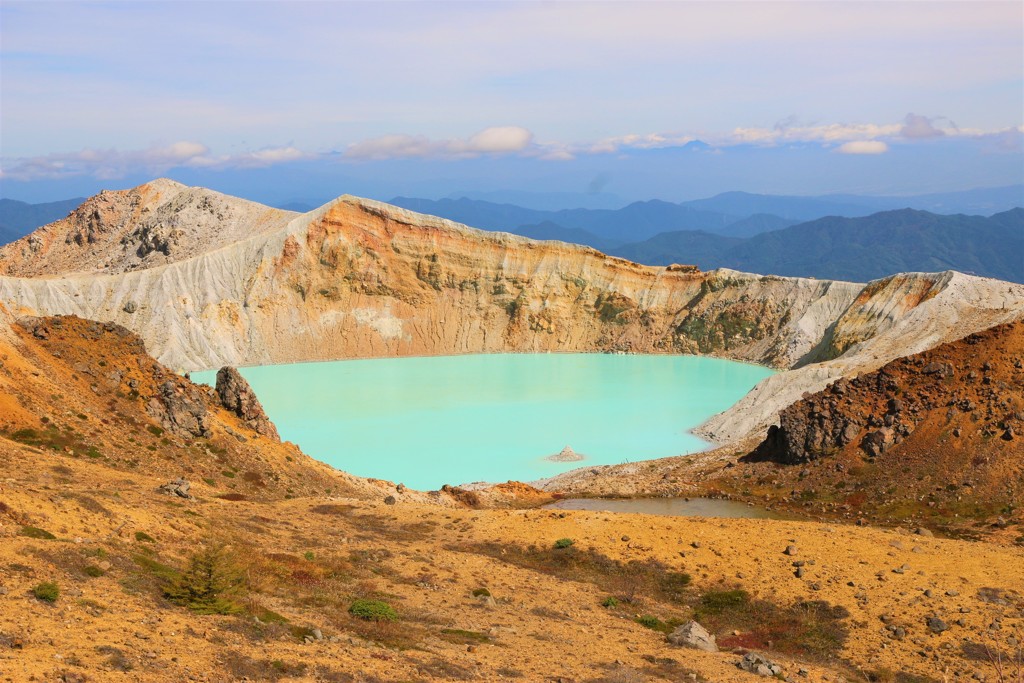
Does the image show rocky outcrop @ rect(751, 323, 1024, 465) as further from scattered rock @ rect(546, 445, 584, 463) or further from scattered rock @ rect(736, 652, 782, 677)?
scattered rock @ rect(736, 652, 782, 677)

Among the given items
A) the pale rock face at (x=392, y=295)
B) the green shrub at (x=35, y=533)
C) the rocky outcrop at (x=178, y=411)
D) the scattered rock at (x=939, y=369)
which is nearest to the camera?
the green shrub at (x=35, y=533)

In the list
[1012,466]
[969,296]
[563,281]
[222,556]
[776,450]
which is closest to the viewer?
[222,556]

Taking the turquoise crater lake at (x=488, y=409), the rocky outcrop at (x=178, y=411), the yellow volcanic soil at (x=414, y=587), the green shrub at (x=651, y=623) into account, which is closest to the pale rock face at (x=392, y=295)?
the turquoise crater lake at (x=488, y=409)

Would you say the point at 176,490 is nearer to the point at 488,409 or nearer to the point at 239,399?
the point at 239,399

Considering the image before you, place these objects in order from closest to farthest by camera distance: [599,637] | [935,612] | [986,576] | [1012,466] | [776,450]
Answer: [599,637] < [935,612] < [986,576] < [1012,466] < [776,450]

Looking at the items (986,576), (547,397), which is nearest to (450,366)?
(547,397)

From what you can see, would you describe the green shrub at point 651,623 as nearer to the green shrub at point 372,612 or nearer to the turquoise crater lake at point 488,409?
the green shrub at point 372,612

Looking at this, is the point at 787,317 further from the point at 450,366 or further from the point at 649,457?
the point at 649,457
